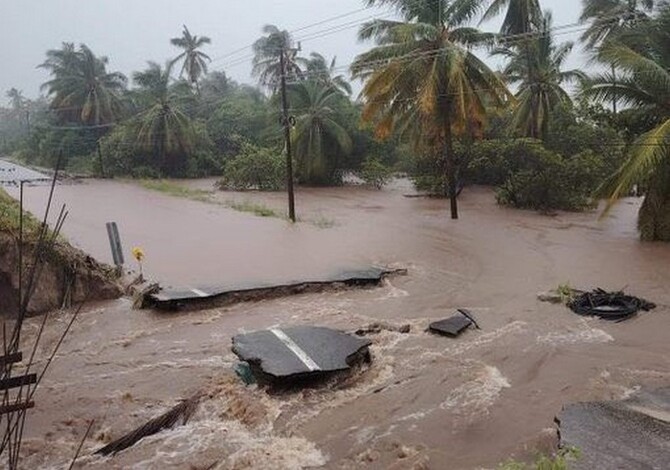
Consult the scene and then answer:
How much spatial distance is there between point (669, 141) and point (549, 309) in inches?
223

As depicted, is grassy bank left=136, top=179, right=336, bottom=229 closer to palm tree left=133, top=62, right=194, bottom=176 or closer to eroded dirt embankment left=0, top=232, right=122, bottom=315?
palm tree left=133, top=62, right=194, bottom=176

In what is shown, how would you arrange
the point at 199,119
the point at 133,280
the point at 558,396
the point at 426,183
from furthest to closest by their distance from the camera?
the point at 199,119 < the point at 426,183 < the point at 133,280 < the point at 558,396

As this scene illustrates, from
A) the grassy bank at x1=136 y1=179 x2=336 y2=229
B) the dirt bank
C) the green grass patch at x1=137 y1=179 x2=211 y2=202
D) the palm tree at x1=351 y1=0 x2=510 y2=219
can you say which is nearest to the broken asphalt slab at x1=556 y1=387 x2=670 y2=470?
the dirt bank

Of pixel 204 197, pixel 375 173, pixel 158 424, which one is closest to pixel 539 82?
pixel 375 173

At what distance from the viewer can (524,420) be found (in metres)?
5.62

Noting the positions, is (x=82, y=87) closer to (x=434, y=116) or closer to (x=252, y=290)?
(x=434, y=116)

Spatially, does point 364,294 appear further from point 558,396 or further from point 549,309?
point 558,396

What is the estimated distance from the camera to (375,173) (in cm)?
2952

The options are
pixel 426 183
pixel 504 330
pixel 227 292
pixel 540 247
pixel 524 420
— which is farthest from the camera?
pixel 426 183

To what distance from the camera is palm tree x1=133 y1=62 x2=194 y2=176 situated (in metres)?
36.6

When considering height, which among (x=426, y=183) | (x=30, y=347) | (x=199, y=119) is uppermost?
(x=199, y=119)

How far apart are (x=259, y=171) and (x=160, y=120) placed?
424 inches


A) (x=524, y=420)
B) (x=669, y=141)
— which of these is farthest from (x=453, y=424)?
(x=669, y=141)

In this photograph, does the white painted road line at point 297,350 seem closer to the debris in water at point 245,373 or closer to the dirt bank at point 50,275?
the debris in water at point 245,373
